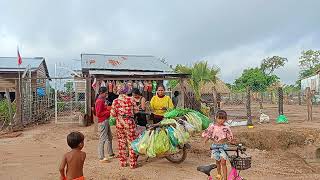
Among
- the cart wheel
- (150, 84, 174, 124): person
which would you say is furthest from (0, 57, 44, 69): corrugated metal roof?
the cart wheel

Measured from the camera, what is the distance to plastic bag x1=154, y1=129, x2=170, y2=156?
7.05 m

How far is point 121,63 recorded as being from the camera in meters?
20.9

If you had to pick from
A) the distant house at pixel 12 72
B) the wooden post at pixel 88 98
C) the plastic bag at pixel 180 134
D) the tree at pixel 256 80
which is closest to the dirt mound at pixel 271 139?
the plastic bag at pixel 180 134

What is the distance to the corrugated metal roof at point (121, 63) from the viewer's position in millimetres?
19594

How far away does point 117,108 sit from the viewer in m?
7.73

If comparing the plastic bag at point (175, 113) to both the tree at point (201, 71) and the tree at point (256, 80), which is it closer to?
the tree at point (201, 71)

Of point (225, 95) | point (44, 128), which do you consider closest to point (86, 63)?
point (44, 128)

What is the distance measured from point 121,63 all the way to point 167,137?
14.1 metres

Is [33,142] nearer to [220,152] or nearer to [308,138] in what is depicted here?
[220,152]

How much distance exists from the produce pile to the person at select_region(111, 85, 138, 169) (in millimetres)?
356

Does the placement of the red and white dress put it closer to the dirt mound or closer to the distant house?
the dirt mound

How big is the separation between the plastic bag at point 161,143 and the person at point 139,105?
3.59 feet

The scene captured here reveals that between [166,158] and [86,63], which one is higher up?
[86,63]

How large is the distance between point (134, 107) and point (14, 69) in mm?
15954
